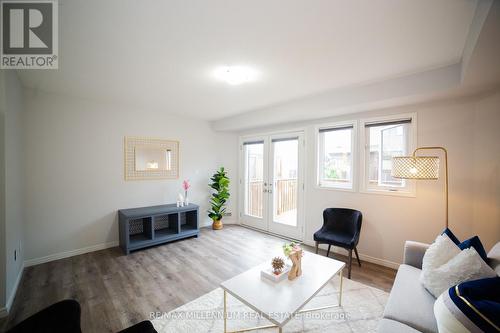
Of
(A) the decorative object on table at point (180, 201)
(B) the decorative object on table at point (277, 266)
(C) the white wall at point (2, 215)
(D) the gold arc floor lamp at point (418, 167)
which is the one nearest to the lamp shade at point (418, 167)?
(D) the gold arc floor lamp at point (418, 167)

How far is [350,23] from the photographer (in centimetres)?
152

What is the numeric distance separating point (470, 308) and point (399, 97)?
2.23 meters

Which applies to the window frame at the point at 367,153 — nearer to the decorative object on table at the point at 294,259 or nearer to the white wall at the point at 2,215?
the decorative object on table at the point at 294,259

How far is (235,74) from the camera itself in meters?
2.41

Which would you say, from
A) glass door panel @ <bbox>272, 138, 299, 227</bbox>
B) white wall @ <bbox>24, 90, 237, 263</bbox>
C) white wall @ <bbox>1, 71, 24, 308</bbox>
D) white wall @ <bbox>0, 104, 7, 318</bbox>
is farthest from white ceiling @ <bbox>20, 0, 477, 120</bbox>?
glass door panel @ <bbox>272, 138, 299, 227</bbox>

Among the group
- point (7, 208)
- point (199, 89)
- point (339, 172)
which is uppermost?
point (199, 89)

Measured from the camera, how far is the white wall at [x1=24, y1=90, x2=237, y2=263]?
2.96 meters

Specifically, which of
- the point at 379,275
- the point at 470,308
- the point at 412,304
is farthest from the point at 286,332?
the point at 379,275

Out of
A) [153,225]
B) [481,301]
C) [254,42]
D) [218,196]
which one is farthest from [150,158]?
[481,301]

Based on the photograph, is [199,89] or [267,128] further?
[267,128]

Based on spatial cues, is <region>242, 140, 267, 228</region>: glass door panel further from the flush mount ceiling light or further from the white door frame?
the flush mount ceiling light

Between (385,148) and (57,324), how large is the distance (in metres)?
3.76

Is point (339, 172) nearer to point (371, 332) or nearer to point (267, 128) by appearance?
point (267, 128)

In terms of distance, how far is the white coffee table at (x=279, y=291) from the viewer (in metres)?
1.45
